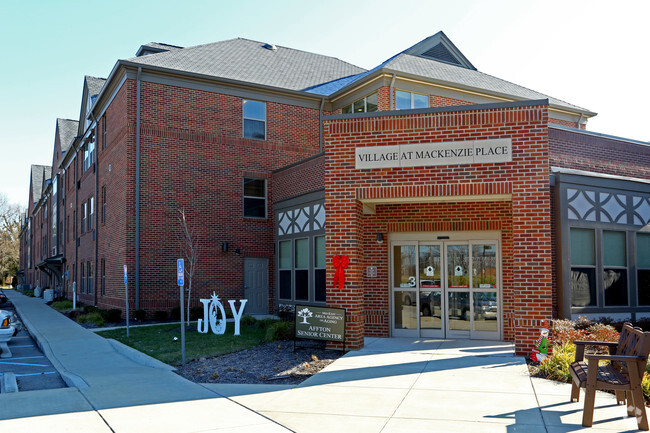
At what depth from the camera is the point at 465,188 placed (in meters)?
11.2

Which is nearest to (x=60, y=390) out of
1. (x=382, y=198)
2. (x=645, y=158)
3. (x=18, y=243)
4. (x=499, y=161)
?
(x=382, y=198)

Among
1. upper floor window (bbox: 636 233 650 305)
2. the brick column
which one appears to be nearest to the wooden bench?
the brick column

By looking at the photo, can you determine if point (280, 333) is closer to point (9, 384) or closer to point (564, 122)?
point (9, 384)

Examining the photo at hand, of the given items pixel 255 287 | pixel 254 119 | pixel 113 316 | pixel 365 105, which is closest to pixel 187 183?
pixel 254 119

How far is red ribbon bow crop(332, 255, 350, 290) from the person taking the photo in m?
11.8

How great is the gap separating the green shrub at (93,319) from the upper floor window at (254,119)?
28.6 ft

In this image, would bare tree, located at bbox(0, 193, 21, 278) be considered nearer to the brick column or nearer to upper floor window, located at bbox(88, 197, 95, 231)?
upper floor window, located at bbox(88, 197, 95, 231)

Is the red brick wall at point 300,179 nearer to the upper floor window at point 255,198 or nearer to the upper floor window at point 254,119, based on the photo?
the upper floor window at point 255,198

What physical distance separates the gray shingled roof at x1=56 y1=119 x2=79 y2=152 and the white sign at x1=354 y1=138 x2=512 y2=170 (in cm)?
3384

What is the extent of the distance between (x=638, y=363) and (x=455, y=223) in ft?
22.8

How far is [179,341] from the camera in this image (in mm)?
14445

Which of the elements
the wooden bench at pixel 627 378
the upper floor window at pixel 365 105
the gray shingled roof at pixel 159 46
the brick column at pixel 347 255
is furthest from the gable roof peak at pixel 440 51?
the wooden bench at pixel 627 378

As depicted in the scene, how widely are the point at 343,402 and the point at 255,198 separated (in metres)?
15.5

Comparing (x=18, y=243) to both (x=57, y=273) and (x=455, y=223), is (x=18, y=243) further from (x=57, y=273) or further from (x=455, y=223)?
(x=455, y=223)
